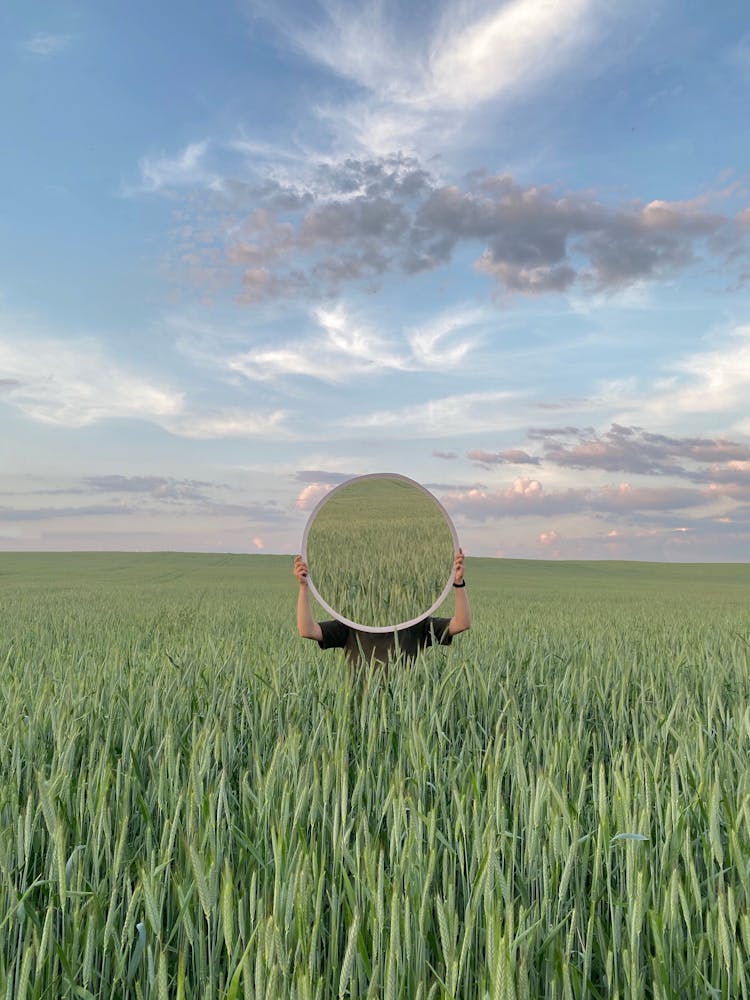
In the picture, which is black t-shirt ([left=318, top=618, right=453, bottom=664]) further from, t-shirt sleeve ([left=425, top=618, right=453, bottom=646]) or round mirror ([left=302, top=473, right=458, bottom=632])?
round mirror ([left=302, top=473, right=458, bottom=632])

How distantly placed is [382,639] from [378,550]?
1.96ft

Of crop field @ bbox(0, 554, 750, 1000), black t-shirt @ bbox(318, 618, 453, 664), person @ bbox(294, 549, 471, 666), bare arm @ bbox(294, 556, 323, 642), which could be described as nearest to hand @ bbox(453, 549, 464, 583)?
person @ bbox(294, 549, 471, 666)

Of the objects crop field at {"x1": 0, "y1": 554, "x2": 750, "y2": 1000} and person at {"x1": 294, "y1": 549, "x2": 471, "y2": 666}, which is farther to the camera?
person at {"x1": 294, "y1": 549, "x2": 471, "y2": 666}

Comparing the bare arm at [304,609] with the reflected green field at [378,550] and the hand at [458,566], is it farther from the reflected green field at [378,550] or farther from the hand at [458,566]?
the hand at [458,566]

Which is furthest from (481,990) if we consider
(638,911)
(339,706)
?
(339,706)

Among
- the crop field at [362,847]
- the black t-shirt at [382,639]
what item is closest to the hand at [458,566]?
the black t-shirt at [382,639]

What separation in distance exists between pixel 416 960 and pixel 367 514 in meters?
2.35

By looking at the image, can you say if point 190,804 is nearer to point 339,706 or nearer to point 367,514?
point 339,706

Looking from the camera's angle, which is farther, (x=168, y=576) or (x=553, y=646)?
(x=168, y=576)

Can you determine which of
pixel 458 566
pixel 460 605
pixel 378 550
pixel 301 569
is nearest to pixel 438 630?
pixel 460 605

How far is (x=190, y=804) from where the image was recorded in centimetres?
231

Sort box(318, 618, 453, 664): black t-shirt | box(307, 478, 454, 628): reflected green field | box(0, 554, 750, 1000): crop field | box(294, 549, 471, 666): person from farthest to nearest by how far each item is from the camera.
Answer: box(318, 618, 453, 664): black t-shirt, box(294, 549, 471, 666): person, box(307, 478, 454, 628): reflected green field, box(0, 554, 750, 1000): crop field

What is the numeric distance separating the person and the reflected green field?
11 cm

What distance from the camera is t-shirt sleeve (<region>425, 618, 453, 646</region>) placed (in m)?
4.12
